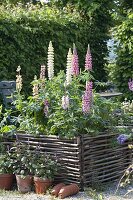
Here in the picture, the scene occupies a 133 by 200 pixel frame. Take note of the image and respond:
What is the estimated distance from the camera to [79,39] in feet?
32.0

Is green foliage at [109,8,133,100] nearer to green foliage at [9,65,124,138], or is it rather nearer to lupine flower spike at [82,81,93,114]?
green foliage at [9,65,124,138]

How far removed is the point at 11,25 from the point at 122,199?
4.22m

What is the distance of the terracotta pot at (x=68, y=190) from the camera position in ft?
15.5

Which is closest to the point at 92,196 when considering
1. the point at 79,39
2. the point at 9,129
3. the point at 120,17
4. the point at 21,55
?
the point at 9,129

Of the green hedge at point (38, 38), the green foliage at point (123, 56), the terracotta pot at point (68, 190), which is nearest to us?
the terracotta pot at point (68, 190)

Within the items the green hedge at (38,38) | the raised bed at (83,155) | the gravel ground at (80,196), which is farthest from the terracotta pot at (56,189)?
the green hedge at (38,38)

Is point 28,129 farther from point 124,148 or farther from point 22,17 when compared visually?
point 22,17

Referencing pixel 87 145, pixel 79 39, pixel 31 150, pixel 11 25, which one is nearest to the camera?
pixel 87 145

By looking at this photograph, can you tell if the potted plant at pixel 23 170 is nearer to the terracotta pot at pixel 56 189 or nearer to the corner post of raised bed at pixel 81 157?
the terracotta pot at pixel 56 189

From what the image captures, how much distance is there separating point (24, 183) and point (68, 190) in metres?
0.55

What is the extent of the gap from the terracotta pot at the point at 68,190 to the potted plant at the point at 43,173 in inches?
9.1

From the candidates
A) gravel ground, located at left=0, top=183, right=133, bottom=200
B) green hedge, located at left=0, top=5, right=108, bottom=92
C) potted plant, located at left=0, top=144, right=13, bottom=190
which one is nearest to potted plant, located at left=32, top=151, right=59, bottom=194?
gravel ground, located at left=0, top=183, right=133, bottom=200

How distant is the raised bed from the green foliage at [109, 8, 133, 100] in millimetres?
4647

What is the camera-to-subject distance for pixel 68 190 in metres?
4.75
